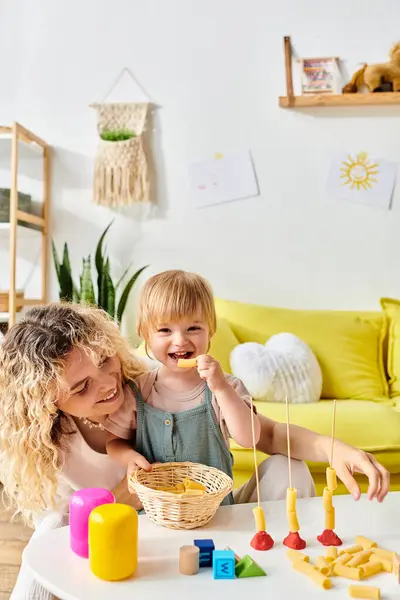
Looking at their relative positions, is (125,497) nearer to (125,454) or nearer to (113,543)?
(125,454)

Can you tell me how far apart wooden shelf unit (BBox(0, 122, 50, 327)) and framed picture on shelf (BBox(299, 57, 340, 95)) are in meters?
1.38

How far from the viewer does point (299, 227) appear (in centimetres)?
315

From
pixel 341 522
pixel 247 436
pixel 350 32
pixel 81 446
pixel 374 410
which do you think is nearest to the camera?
pixel 341 522

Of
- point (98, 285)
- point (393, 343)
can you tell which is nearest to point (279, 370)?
point (393, 343)

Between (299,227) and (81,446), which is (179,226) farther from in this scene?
(81,446)

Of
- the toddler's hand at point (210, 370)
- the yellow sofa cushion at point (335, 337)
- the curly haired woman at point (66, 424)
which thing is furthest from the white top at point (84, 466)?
the yellow sofa cushion at point (335, 337)

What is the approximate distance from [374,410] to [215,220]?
1.35 meters

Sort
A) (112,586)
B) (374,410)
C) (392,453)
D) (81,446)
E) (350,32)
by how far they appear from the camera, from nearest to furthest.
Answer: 1. (112,586)
2. (81,446)
3. (392,453)
4. (374,410)
5. (350,32)

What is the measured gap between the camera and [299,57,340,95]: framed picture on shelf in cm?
309

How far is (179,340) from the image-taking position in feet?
4.38

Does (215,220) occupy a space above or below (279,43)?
below

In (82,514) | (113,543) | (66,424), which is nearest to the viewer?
(113,543)

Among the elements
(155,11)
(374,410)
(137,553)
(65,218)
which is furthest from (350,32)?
(137,553)

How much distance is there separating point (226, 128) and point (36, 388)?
7.64 feet
